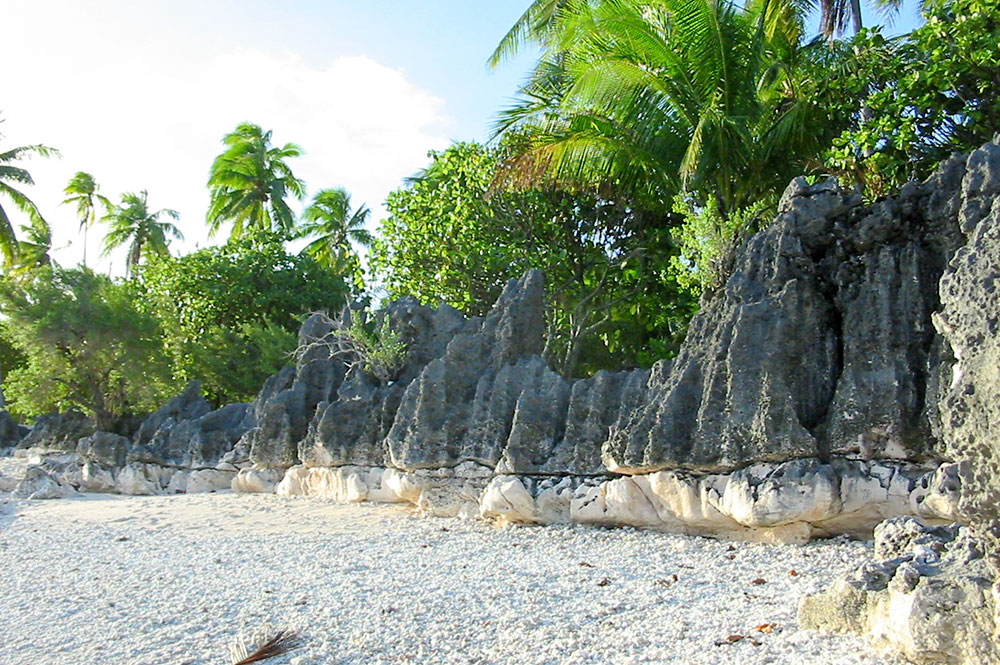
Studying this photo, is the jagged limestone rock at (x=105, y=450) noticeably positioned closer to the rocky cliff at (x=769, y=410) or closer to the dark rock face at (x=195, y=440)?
the dark rock face at (x=195, y=440)

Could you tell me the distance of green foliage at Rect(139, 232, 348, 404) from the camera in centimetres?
2255

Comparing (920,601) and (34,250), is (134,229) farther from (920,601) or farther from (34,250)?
(920,601)

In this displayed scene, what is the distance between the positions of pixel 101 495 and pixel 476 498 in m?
10.6

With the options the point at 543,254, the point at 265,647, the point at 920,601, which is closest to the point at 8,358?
the point at 543,254

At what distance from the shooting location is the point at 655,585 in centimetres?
655

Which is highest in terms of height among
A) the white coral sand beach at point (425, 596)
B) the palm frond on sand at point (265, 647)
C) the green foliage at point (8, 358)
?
the green foliage at point (8, 358)

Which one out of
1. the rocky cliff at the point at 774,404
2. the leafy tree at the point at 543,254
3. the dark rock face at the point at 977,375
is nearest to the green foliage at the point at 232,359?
the leafy tree at the point at 543,254

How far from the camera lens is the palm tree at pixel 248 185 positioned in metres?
34.5

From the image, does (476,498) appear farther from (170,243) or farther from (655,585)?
(170,243)

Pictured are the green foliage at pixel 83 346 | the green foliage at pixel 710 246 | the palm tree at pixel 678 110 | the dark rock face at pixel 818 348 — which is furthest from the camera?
the green foliage at pixel 83 346

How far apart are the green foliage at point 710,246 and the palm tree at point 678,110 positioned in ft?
4.82

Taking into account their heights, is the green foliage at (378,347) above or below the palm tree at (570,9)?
below

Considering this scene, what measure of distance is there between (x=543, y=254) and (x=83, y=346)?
13.8m

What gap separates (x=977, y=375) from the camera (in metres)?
4.16
